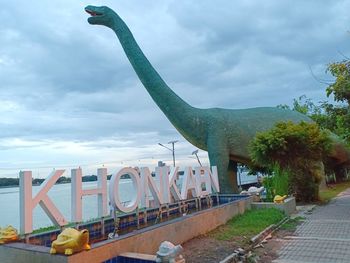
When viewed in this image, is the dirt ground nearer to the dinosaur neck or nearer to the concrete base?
the concrete base

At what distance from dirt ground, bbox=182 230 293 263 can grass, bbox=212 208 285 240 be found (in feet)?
0.95

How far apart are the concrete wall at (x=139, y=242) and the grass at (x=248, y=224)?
27 cm

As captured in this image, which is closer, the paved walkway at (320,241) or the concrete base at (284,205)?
the paved walkway at (320,241)

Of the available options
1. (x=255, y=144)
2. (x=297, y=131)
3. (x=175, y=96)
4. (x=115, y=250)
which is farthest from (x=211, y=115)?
(x=115, y=250)

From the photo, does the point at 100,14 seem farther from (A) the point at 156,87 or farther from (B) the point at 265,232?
(B) the point at 265,232

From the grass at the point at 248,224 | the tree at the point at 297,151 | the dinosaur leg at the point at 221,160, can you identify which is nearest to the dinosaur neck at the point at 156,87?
the dinosaur leg at the point at 221,160

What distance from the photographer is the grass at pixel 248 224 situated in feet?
22.9

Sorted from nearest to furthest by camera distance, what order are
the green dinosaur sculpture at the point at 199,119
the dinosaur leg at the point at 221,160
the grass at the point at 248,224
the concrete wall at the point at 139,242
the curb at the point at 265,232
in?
the concrete wall at the point at 139,242 → the curb at the point at 265,232 → the grass at the point at 248,224 → the green dinosaur sculpture at the point at 199,119 → the dinosaur leg at the point at 221,160

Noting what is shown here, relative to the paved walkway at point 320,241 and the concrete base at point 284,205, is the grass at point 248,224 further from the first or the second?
the paved walkway at point 320,241

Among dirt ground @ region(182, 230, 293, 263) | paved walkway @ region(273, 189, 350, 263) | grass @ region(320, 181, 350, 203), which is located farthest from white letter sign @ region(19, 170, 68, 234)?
grass @ region(320, 181, 350, 203)

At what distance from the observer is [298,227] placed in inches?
322

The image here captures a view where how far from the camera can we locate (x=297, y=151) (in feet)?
40.8

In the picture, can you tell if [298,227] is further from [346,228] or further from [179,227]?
[179,227]

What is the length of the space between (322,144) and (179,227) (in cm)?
772
